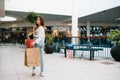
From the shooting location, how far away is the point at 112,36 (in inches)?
410

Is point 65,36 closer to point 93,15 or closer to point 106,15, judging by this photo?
point 93,15

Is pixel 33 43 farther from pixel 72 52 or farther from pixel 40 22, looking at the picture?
pixel 72 52

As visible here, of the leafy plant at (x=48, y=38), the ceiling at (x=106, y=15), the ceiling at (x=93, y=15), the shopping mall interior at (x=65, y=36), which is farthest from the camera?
the ceiling at (x=93, y=15)

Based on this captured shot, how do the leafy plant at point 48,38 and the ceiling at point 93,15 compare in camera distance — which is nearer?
the leafy plant at point 48,38

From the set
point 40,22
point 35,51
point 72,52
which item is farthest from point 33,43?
point 72,52

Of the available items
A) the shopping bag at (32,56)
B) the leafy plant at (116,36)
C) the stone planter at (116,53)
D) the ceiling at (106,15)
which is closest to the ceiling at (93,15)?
the ceiling at (106,15)

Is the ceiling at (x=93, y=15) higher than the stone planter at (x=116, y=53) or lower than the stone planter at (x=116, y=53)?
higher

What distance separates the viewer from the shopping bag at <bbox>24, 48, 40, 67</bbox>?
617 cm

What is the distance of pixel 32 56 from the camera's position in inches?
244

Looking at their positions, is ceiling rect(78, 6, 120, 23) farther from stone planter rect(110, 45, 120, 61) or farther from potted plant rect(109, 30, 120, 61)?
stone planter rect(110, 45, 120, 61)

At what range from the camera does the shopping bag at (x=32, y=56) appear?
20.2 feet

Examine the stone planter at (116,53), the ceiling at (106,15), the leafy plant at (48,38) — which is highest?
the ceiling at (106,15)

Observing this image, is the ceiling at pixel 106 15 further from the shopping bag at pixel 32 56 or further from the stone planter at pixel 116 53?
the shopping bag at pixel 32 56

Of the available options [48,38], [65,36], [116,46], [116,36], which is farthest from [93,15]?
[116,46]
